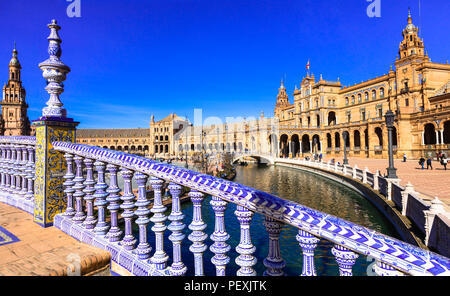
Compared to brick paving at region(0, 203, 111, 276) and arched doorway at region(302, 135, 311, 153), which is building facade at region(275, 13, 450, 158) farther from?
brick paving at region(0, 203, 111, 276)

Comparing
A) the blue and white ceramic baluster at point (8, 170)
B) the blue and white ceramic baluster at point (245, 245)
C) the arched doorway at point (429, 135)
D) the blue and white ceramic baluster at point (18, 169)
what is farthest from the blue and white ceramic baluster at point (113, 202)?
the arched doorway at point (429, 135)

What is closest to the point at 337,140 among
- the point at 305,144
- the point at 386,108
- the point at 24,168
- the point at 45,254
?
the point at 305,144

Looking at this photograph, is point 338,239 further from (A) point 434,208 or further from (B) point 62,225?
(A) point 434,208

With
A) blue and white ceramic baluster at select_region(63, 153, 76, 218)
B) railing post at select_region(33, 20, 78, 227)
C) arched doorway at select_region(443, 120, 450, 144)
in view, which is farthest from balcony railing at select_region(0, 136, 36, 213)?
arched doorway at select_region(443, 120, 450, 144)

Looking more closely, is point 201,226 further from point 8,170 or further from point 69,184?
point 8,170

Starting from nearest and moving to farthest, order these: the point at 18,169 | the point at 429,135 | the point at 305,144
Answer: the point at 18,169, the point at 429,135, the point at 305,144

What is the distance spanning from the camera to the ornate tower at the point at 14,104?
64.1m

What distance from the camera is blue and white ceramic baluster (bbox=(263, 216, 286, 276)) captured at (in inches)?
68.5

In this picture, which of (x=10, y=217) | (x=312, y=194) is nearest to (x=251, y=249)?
(x=10, y=217)

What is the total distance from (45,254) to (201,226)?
5.49 ft

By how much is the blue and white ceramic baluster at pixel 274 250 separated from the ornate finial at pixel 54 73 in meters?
3.50

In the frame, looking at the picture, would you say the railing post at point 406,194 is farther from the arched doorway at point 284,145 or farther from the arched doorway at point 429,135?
the arched doorway at point 284,145

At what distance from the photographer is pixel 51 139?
3510mm
